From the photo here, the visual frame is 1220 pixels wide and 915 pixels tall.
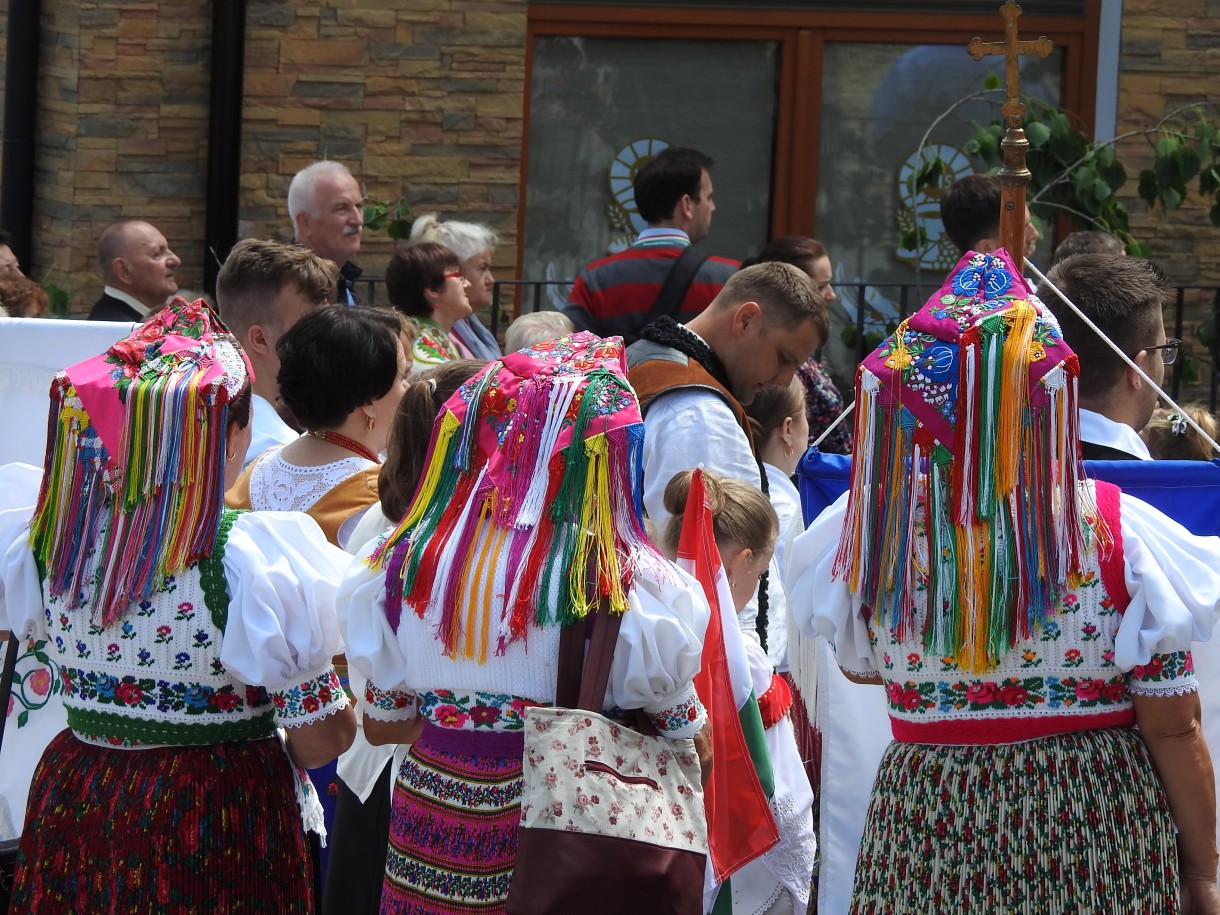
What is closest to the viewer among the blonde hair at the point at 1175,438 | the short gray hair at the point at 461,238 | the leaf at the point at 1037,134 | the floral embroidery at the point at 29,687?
the floral embroidery at the point at 29,687

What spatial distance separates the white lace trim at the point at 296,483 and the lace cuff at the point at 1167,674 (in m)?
1.72

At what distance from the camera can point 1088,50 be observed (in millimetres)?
8188

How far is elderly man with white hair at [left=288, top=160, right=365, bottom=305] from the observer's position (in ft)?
19.5

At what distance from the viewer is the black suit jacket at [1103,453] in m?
3.15

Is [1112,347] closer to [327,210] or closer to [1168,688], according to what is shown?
[1168,688]

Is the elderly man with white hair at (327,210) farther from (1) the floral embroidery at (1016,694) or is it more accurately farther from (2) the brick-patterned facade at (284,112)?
(1) the floral embroidery at (1016,694)

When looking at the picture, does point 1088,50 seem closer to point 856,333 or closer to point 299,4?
point 856,333

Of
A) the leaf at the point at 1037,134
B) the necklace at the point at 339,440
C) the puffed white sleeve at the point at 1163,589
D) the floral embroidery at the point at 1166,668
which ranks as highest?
the leaf at the point at 1037,134

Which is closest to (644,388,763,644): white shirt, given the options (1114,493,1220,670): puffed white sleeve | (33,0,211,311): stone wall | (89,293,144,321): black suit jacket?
(1114,493,1220,670): puffed white sleeve

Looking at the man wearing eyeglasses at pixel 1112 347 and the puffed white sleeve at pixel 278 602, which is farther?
the man wearing eyeglasses at pixel 1112 347

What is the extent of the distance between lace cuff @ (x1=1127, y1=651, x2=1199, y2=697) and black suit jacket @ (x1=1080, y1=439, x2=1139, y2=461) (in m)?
0.66

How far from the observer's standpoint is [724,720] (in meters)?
3.05

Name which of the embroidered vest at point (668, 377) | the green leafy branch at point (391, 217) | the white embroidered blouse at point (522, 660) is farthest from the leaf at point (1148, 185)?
the white embroidered blouse at point (522, 660)

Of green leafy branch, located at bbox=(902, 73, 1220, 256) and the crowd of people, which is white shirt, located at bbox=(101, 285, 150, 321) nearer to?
the crowd of people
